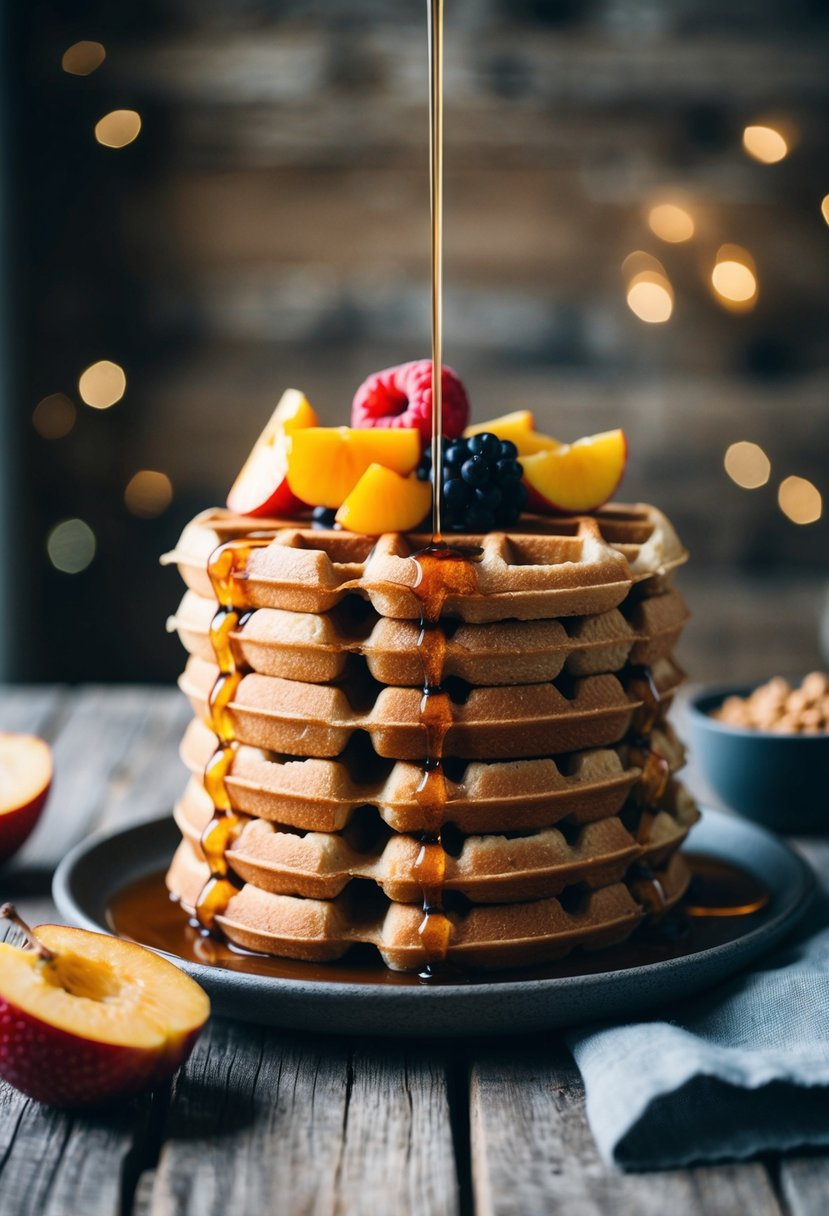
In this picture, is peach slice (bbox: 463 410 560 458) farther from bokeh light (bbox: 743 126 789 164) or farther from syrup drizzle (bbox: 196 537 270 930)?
bokeh light (bbox: 743 126 789 164)

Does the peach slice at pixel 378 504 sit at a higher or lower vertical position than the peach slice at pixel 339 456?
lower

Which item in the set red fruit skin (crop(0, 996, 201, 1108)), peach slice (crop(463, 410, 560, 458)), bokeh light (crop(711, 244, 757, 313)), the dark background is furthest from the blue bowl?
bokeh light (crop(711, 244, 757, 313))

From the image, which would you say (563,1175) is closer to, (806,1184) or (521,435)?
(806,1184)

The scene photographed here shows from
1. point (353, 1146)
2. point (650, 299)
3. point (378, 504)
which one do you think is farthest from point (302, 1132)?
point (650, 299)

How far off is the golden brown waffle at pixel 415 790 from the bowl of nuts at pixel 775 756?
519 millimetres

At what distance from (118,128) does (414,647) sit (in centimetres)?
292

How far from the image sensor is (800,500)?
3.95 metres

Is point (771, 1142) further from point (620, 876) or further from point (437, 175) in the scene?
point (437, 175)

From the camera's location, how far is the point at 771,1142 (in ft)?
3.37

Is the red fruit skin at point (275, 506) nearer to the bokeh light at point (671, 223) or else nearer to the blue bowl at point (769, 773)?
the blue bowl at point (769, 773)

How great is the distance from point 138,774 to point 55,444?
73.1 inches

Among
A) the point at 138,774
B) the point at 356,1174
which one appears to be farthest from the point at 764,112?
the point at 356,1174

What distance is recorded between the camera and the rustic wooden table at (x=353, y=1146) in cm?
96

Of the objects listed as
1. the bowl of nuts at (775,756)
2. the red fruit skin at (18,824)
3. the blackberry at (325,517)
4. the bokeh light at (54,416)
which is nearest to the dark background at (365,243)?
the bokeh light at (54,416)
